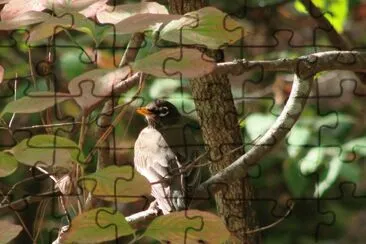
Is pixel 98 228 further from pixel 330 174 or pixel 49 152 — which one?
pixel 330 174

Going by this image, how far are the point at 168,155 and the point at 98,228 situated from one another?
104cm

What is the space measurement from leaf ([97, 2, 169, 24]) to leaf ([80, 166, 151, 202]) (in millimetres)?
189

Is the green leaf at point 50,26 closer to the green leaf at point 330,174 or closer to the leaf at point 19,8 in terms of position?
the leaf at point 19,8

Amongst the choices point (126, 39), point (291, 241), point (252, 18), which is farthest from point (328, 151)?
point (291, 241)

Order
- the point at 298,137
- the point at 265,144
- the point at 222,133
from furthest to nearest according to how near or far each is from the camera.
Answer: the point at 298,137
the point at 222,133
the point at 265,144

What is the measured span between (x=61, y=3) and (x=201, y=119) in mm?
607

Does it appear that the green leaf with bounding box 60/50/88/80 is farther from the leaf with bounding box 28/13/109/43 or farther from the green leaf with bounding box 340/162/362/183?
the leaf with bounding box 28/13/109/43

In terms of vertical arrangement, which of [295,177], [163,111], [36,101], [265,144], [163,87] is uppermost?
[36,101]

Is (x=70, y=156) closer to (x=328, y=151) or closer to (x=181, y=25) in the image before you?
(x=181, y=25)

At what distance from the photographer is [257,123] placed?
2244mm

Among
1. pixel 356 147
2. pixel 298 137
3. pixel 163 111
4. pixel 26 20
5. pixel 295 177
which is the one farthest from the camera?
pixel 163 111

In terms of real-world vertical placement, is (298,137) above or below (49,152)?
below

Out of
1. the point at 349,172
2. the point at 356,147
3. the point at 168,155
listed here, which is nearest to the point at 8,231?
the point at 168,155

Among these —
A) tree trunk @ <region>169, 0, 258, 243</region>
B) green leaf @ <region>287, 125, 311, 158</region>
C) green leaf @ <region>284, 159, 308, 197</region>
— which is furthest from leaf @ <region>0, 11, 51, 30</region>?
green leaf @ <region>284, 159, 308, 197</region>
